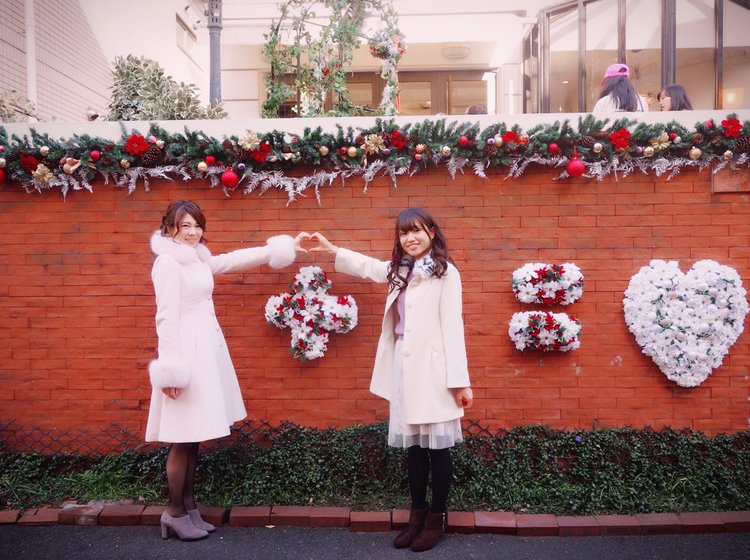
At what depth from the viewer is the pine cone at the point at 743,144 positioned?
4168 millimetres

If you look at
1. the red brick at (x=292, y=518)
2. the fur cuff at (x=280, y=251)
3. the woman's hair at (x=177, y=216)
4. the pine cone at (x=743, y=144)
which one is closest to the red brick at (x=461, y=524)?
the red brick at (x=292, y=518)

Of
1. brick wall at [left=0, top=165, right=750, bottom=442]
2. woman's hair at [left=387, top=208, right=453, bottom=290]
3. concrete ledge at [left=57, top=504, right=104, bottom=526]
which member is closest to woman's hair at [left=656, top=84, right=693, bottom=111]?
brick wall at [left=0, top=165, right=750, bottom=442]

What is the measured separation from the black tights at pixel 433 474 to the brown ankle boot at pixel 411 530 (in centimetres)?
4

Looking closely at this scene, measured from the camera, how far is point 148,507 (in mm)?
3885

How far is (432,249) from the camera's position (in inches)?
139

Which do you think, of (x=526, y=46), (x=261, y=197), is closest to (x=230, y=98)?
(x=526, y=46)

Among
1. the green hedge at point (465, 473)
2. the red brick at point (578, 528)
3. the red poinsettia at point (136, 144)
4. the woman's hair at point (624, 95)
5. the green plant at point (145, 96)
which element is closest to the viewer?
the red brick at point (578, 528)

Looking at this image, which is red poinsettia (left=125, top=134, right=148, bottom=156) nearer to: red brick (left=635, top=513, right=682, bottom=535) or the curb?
the curb

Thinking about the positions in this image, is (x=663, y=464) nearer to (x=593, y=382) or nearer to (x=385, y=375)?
(x=593, y=382)

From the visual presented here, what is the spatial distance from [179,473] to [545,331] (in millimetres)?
2702

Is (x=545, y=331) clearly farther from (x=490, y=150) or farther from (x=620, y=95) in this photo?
(x=620, y=95)

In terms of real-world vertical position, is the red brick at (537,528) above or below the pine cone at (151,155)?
below

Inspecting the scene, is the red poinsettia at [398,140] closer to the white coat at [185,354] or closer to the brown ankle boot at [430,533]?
the white coat at [185,354]

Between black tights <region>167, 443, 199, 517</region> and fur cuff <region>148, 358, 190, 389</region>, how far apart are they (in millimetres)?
488
